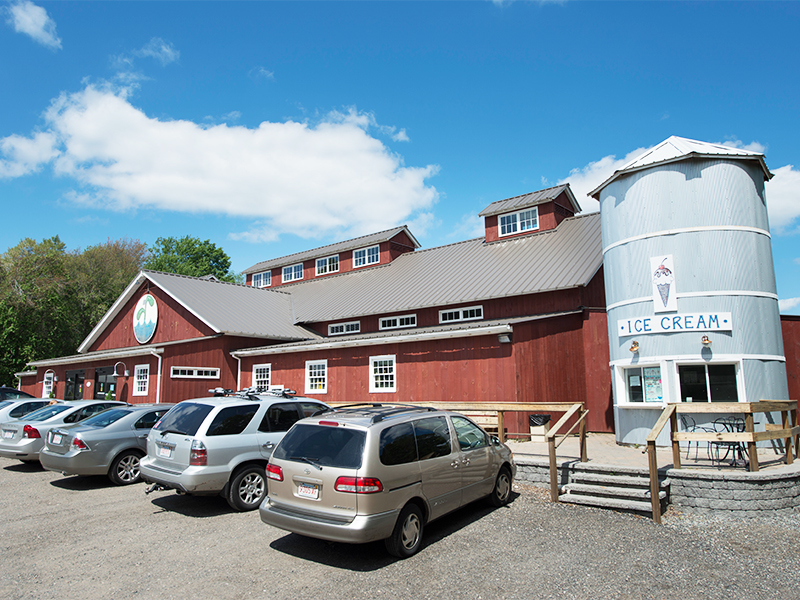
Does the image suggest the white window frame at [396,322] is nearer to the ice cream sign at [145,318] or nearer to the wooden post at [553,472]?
the ice cream sign at [145,318]

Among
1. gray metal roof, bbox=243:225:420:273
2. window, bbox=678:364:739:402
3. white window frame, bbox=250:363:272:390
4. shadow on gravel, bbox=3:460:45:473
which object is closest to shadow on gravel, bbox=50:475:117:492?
shadow on gravel, bbox=3:460:45:473

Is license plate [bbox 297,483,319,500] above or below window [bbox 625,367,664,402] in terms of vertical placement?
below

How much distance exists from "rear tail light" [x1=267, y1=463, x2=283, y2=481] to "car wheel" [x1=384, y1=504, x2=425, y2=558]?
149 cm

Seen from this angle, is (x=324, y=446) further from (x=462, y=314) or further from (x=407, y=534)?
(x=462, y=314)

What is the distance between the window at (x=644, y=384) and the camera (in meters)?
11.9

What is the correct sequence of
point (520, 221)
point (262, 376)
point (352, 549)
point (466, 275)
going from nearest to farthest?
point (352, 549), point (466, 275), point (262, 376), point (520, 221)

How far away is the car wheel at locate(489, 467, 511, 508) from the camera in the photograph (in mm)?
8259

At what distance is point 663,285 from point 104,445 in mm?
12180

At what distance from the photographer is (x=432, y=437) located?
703 cm

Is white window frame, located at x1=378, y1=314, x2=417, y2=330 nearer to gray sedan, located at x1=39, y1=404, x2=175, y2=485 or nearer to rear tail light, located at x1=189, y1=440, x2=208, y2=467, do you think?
gray sedan, located at x1=39, y1=404, x2=175, y2=485

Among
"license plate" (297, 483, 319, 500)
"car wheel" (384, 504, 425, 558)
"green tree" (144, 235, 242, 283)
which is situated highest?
"green tree" (144, 235, 242, 283)

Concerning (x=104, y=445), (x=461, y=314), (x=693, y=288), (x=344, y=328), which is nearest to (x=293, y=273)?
(x=344, y=328)

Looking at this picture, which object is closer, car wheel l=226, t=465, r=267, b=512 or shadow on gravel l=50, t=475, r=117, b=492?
car wheel l=226, t=465, r=267, b=512

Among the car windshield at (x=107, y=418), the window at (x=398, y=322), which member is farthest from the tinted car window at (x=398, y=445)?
the window at (x=398, y=322)
